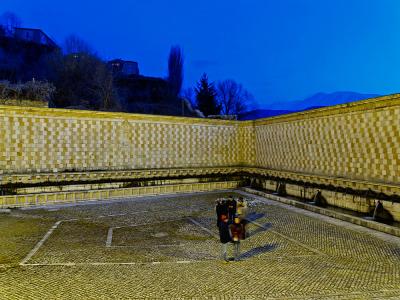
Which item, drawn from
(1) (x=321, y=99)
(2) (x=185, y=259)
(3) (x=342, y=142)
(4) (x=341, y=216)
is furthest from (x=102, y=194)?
(1) (x=321, y=99)

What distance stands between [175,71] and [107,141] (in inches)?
1659

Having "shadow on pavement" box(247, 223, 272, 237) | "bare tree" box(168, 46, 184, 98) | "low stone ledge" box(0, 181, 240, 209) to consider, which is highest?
"bare tree" box(168, 46, 184, 98)

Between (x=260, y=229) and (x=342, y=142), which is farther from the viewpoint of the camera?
(x=342, y=142)

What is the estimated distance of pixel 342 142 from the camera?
936 cm

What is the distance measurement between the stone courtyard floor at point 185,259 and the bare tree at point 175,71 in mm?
39967

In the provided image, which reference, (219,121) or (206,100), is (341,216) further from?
(206,100)

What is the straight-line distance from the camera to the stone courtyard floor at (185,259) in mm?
3820

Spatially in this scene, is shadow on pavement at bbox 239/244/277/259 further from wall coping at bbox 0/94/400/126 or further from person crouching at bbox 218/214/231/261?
wall coping at bbox 0/94/400/126

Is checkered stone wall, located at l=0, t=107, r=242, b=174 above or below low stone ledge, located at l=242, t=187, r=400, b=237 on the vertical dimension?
above

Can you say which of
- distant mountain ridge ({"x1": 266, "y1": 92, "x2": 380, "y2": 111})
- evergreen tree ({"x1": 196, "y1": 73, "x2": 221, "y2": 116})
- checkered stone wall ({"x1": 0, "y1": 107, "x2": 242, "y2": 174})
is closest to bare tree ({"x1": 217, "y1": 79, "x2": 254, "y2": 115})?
evergreen tree ({"x1": 196, "y1": 73, "x2": 221, "y2": 116})

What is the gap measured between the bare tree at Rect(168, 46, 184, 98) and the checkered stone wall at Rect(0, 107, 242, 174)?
3301cm

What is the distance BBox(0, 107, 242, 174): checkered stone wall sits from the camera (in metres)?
10.5

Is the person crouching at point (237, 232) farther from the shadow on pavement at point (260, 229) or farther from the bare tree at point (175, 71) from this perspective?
the bare tree at point (175, 71)

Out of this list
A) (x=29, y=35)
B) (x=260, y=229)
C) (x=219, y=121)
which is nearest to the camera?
(x=260, y=229)
